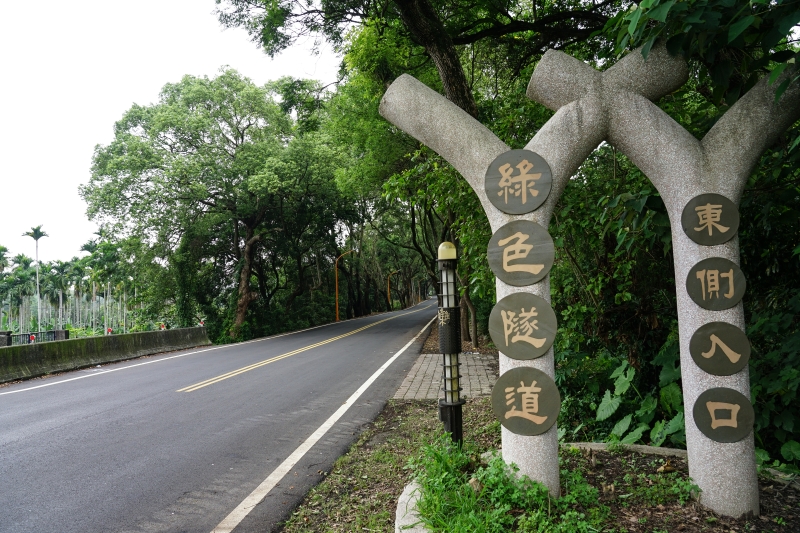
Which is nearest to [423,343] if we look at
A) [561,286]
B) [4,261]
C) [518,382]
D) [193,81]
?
[561,286]

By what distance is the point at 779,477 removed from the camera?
394cm

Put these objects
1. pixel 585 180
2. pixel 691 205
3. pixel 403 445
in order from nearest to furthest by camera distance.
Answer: pixel 691 205 → pixel 403 445 → pixel 585 180

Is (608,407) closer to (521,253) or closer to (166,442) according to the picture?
(521,253)

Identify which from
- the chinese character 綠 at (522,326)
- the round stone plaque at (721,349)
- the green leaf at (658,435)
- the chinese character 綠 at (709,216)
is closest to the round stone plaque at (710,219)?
the chinese character 綠 at (709,216)

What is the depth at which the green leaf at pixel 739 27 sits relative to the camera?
305 centimetres

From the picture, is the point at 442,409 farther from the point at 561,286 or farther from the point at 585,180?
the point at 585,180

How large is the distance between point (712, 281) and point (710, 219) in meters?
0.43

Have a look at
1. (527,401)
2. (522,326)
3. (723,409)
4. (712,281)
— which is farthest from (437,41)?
(723,409)

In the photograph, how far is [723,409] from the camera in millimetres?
3504

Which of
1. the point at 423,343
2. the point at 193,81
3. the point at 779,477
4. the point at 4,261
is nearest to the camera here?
the point at 779,477

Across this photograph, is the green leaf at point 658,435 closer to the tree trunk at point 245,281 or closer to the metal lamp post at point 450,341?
the metal lamp post at point 450,341

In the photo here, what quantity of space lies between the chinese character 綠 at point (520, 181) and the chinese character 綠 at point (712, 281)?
4.14ft

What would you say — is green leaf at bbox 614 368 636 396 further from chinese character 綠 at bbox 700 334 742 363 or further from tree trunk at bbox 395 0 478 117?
tree trunk at bbox 395 0 478 117

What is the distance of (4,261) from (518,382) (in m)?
70.8
